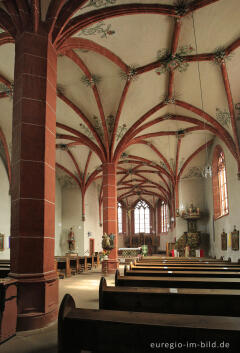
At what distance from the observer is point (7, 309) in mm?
4590

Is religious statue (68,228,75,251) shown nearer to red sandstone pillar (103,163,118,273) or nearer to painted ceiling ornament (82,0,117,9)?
red sandstone pillar (103,163,118,273)

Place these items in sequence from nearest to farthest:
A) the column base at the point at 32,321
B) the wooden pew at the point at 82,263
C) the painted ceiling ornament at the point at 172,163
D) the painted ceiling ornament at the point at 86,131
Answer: the column base at the point at 32,321 → the painted ceiling ornament at the point at 86,131 → the wooden pew at the point at 82,263 → the painted ceiling ornament at the point at 172,163

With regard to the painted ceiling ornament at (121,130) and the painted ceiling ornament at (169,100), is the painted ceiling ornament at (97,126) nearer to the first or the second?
the painted ceiling ornament at (121,130)

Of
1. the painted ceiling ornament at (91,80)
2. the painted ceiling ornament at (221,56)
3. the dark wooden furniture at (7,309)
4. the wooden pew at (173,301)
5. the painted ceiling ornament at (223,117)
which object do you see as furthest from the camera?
the painted ceiling ornament at (223,117)

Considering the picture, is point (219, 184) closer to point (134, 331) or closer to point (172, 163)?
point (172, 163)

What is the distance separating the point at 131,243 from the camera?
35500 mm

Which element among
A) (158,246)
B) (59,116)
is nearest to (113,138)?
(59,116)

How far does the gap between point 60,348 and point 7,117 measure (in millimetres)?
13671

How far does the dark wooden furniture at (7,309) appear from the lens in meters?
4.41

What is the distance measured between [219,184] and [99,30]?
41.0 ft

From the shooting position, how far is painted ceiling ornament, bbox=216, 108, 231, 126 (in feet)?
43.9

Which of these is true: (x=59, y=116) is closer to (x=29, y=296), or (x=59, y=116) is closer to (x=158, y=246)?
(x=29, y=296)

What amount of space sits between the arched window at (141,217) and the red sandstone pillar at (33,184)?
31347mm

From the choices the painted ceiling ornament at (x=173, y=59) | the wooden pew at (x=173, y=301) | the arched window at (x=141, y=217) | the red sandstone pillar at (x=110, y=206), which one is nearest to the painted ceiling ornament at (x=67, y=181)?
the red sandstone pillar at (x=110, y=206)
